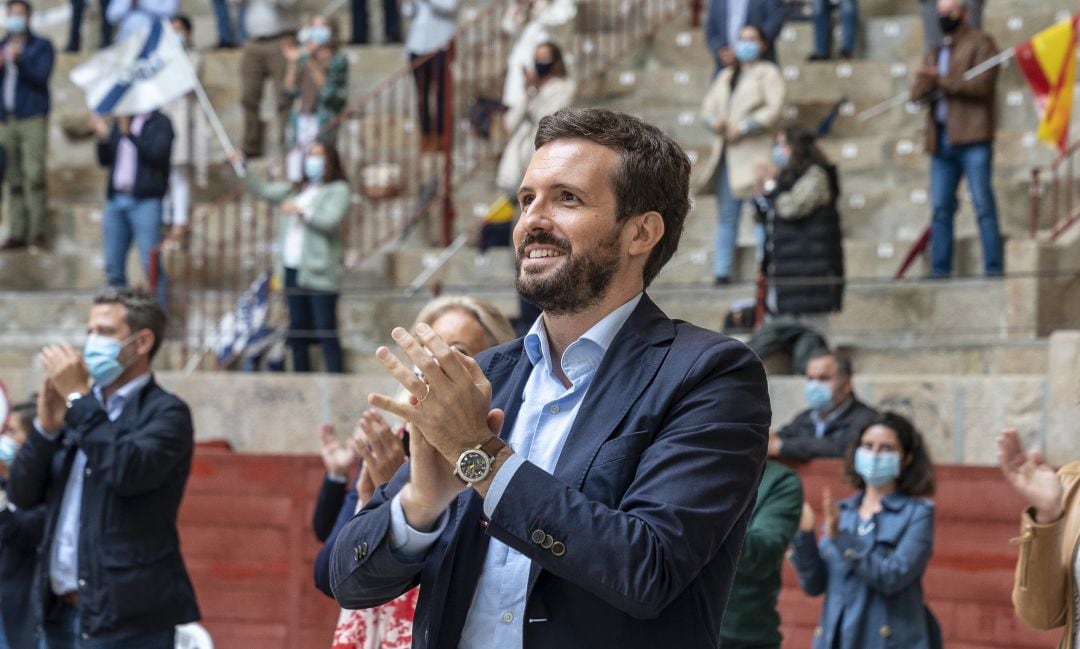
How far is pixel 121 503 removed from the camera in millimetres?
5898

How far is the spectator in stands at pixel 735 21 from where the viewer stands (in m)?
13.3

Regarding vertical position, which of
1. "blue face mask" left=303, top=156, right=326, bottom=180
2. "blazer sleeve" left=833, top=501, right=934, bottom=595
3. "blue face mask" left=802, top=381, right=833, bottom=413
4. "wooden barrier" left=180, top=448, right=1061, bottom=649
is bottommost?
"wooden barrier" left=180, top=448, right=1061, bottom=649

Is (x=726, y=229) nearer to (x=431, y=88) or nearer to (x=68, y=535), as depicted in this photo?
(x=431, y=88)

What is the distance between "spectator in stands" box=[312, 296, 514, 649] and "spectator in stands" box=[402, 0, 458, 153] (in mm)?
9187

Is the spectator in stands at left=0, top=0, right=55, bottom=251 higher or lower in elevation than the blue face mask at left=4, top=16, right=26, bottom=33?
lower

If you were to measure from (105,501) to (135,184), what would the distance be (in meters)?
7.83

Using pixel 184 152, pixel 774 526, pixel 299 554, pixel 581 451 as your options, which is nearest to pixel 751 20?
pixel 184 152

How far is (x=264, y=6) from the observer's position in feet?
55.6

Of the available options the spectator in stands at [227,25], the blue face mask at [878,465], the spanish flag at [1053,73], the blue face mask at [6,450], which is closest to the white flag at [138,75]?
the spectator in stands at [227,25]

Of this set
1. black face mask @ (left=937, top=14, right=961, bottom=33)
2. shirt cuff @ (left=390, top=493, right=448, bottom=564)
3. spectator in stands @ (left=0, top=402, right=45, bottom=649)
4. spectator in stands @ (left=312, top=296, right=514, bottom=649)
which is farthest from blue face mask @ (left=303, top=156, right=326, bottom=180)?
shirt cuff @ (left=390, top=493, right=448, bottom=564)

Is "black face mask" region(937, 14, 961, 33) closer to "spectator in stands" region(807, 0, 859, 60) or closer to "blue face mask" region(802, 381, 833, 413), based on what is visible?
"spectator in stands" region(807, 0, 859, 60)

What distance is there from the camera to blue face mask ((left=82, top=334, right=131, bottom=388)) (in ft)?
20.2

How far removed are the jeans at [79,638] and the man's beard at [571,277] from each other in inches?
117

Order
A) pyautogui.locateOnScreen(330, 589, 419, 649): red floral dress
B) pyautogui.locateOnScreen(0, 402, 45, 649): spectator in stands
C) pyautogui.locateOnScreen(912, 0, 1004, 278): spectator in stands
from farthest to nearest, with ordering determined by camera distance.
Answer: pyautogui.locateOnScreen(912, 0, 1004, 278): spectator in stands < pyautogui.locateOnScreen(0, 402, 45, 649): spectator in stands < pyautogui.locateOnScreen(330, 589, 419, 649): red floral dress
